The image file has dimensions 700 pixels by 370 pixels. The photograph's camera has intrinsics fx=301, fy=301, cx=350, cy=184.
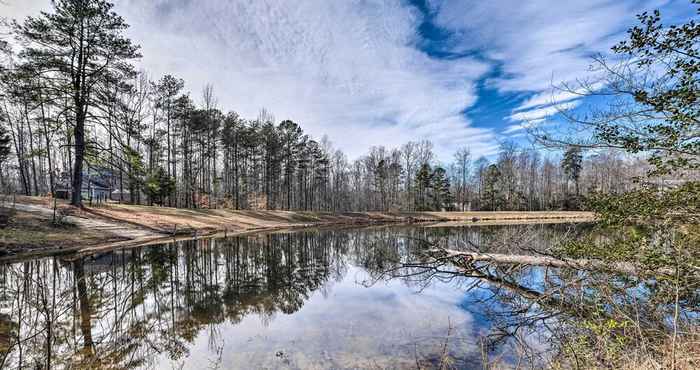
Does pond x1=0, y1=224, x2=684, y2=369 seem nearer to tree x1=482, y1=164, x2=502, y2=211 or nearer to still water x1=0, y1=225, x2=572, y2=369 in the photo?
still water x1=0, y1=225, x2=572, y2=369

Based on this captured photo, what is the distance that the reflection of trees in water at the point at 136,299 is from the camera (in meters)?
4.34

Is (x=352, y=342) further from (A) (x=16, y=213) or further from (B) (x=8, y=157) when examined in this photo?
(B) (x=8, y=157)

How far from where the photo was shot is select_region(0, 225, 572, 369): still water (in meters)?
4.42

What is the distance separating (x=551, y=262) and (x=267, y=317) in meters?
5.52

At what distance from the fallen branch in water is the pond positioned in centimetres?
24

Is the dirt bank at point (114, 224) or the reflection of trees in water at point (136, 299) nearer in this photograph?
the reflection of trees in water at point (136, 299)

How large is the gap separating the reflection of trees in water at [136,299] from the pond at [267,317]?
3cm

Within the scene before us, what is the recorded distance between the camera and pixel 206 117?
97.1 feet

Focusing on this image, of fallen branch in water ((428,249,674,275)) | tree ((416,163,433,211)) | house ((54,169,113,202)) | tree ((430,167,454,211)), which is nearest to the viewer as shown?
fallen branch in water ((428,249,674,275))

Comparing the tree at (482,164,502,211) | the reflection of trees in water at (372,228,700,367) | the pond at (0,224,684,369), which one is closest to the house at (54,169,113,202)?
the pond at (0,224,684,369)

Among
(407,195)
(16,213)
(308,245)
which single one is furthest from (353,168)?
(16,213)

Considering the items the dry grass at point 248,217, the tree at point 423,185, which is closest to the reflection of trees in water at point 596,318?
the dry grass at point 248,217

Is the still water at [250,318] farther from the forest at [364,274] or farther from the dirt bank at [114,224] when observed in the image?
the dirt bank at [114,224]

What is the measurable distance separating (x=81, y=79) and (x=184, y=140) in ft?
44.3
